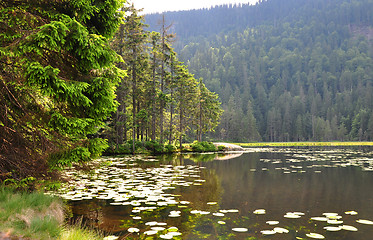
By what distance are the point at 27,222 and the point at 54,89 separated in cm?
226

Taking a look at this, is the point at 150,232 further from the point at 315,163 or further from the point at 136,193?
the point at 315,163

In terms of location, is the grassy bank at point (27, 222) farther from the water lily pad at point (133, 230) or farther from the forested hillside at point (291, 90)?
the forested hillside at point (291, 90)

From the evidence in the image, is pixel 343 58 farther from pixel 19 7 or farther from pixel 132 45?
pixel 19 7

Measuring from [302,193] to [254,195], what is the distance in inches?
65.9

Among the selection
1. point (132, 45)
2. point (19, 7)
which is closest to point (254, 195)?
point (19, 7)

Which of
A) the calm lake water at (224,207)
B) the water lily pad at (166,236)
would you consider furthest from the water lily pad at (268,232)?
the water lily pad at (166,236)

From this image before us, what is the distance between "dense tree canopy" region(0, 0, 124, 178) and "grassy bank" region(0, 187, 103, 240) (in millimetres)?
696

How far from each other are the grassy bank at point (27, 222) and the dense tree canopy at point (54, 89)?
0.70 meters

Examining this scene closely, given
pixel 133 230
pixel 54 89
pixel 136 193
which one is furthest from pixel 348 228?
pixel 54 89

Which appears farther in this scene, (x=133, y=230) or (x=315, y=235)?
(x=133, y=230)

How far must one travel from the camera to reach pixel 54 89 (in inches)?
197

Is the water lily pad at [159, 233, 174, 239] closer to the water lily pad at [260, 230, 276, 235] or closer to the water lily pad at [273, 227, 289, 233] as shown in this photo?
the water lily pad at [260, 230, 276, 235]

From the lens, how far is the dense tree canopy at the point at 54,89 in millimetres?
5254

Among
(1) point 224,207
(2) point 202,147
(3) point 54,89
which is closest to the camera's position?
(3) point 54,89
